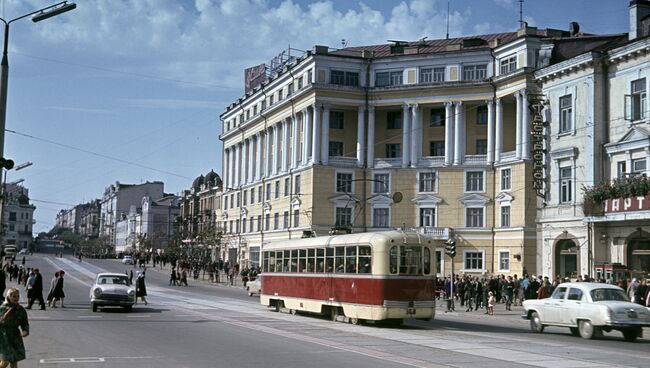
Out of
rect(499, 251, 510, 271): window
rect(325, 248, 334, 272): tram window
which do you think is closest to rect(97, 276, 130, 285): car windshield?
rect(325, 248, 334, 272): tram window

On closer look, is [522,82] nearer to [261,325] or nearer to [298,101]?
[298,101]

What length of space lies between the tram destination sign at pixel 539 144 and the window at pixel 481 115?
23.8m

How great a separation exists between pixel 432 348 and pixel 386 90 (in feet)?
173

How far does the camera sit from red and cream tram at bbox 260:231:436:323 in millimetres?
25844

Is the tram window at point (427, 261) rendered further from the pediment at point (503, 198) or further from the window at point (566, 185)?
the pediment at point (503, 198)

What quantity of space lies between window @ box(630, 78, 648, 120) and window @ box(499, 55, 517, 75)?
81.1ft

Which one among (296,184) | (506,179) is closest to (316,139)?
(296,184)

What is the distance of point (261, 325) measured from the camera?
26.0 m

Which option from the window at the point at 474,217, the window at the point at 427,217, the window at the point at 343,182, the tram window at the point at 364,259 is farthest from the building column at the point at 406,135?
the tram window at the point at 364,259

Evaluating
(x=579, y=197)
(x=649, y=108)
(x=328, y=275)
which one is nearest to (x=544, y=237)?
(x=579, y=197)

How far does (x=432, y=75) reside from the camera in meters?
68.8

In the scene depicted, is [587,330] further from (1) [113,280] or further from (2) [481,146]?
(2) [481,146]

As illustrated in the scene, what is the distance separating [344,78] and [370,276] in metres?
47.1

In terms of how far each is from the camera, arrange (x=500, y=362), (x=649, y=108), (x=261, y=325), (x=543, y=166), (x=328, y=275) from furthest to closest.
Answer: (x=543, y=166)
(x=649, y=108)
(x=328, y=275)
(x=261, y=325)
(x=500, y=362)
